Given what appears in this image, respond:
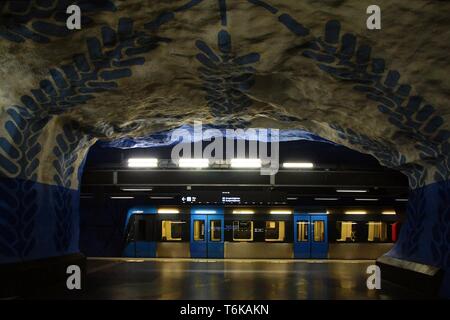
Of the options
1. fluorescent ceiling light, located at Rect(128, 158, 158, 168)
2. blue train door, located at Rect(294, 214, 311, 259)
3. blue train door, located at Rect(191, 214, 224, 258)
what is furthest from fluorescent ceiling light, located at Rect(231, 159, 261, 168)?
blue train door, located at Rect(294, 214, 311, 259)

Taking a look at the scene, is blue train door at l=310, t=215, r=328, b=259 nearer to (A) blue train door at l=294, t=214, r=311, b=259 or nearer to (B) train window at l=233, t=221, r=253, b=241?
(A) blue train door at l=294, t=214, r=311, b=259

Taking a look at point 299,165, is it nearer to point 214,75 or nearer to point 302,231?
point 302,231

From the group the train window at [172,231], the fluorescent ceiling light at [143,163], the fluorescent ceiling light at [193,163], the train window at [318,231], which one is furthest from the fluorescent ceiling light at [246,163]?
the train window at [318,231]

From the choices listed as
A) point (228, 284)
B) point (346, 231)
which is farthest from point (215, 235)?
point (228, 284)

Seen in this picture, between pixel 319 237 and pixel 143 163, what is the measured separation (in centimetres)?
646

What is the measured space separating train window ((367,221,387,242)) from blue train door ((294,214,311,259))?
206cm

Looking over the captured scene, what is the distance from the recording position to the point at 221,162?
1171cm

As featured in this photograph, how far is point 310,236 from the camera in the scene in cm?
1444

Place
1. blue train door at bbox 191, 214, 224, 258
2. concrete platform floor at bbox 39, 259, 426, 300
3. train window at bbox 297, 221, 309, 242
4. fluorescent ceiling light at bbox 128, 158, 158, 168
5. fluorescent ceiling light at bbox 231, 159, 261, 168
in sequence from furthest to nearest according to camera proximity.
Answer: train window at bbox 297, 221, 309, 242, blue train door at bbox 191, 214, 224, 258, fluorescent ceiling light at bbox 128, 158, 158, 168, fluorescent ceiling light at bbox 231, 159, 261, 168, concrete platform floor at bbox 39, 259, 426, 300

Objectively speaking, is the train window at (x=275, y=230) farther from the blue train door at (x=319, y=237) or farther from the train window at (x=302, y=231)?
the blue train door at (x=319, y=237)

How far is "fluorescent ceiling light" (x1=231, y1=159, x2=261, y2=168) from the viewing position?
11523 millimetres

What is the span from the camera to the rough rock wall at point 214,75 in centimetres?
413
